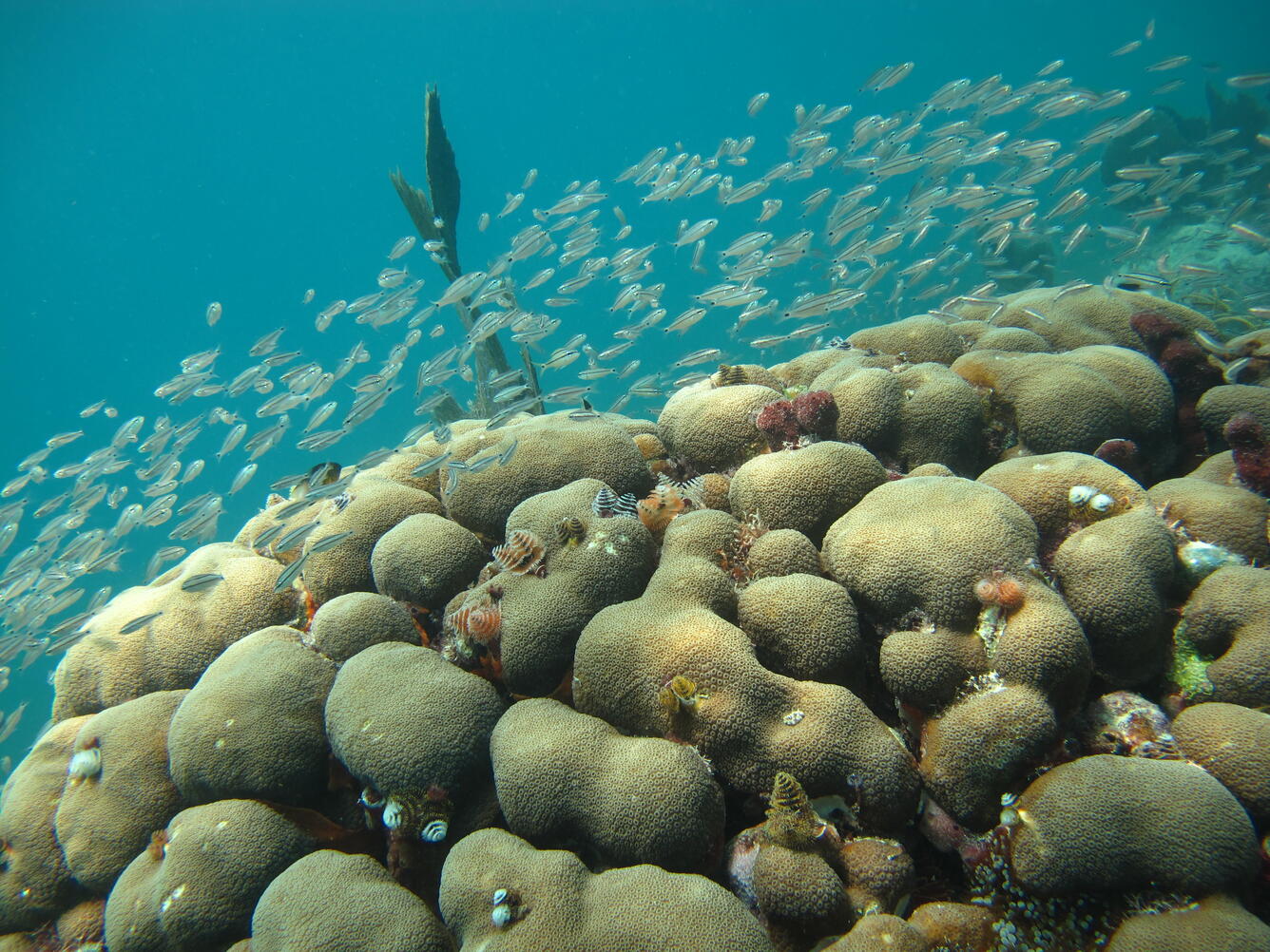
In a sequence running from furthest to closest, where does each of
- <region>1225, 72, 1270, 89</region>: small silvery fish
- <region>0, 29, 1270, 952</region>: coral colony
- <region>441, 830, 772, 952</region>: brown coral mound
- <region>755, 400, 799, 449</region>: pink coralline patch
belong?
<region>1225, 72, 1270, 89</region>: small silvery fish, <region>755, 400, 799, 449</region>: pink coralline patch, <region>0, 29, 1270, 952</region>: coral colony, <region>441, 830, 772, 952</region>: brown coral mound

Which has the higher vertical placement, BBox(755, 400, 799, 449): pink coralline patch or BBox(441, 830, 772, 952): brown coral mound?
BBox(755, 400, 799, 449): pink coralline patch

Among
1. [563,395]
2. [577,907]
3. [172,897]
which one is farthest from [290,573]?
[563,395]

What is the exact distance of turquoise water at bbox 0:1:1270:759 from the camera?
83.1 m

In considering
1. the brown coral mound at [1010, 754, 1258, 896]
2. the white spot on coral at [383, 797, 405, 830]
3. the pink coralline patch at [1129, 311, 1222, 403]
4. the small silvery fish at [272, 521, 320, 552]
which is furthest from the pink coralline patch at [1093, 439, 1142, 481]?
the small silvery fish at [272, 521, 320, 552]

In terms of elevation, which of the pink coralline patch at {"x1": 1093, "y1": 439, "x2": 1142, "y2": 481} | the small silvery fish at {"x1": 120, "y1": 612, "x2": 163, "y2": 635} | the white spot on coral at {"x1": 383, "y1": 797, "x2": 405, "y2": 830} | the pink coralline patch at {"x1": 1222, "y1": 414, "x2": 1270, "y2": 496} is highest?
the small silvery fish at {"x1": 120, "y1": 612, "x2": 163, "y2": 635}

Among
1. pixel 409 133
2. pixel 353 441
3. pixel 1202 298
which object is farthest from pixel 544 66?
pixel 1202 298

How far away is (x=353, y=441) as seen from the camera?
5781 cm

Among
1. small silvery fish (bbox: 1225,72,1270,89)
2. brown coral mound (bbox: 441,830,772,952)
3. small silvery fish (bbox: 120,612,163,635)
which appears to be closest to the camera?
brown coral mound (bbox: 441,830,772,952)

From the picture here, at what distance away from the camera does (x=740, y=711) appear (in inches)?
105

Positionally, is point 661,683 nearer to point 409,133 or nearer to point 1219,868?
point 1219,868

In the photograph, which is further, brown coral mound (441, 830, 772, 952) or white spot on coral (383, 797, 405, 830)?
white spot on coral (383, 797, 405, 830)

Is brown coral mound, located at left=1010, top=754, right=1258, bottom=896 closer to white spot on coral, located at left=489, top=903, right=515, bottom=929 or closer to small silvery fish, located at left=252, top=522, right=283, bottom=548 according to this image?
white spot on coral, located at left=489, top=903, right=515, bottom=929

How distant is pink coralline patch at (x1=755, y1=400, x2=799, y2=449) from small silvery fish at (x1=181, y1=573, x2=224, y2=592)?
4661 millimetres

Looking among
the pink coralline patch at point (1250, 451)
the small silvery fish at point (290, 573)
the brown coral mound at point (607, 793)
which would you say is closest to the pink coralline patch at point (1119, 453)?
the pink coralline patch at point (1250, 451)
